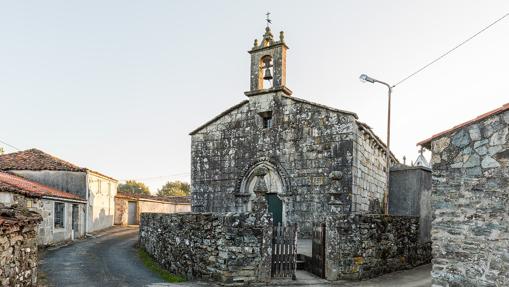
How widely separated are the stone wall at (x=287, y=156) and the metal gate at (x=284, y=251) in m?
3.23

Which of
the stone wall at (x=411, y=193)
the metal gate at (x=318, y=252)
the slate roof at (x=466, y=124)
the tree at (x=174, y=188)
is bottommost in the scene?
the tree at (x=174, y=188)

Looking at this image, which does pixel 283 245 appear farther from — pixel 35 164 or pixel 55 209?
pixel 35 164

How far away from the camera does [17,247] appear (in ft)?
23.8

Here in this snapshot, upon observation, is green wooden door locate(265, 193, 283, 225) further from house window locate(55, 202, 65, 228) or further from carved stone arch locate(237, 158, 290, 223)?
house window locate(55, 202, 65, 228)

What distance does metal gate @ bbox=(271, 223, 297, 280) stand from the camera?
941cm

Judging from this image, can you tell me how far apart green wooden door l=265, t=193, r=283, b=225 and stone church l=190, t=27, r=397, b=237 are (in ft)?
0.12

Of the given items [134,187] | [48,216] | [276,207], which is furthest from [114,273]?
[134,187]

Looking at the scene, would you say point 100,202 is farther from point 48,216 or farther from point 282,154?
point 282,154

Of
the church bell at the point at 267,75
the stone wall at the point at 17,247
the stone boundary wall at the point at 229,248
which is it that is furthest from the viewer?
the church bell at the point at 267,75

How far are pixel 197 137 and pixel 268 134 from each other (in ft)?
11.7

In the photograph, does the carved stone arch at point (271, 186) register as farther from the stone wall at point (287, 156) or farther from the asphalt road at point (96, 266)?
the asphalt road at point (96, 266)

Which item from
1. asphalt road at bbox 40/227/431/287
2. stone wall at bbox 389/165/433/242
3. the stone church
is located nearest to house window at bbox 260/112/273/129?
the stone church

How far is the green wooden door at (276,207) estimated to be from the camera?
14.8 metres

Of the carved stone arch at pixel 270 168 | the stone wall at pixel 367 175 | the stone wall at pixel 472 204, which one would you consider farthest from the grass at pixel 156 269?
the stone wall at pixel 367 175
